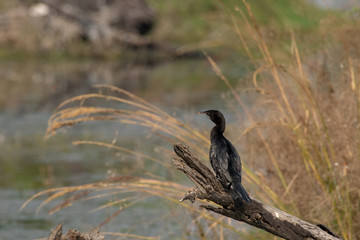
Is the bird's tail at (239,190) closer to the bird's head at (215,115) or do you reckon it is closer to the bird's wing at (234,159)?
the bird's wing at (234,159)

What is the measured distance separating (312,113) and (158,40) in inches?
701

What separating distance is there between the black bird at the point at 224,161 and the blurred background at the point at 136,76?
1.12 meters

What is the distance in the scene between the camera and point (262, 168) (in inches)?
206

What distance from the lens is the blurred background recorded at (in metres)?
5.37

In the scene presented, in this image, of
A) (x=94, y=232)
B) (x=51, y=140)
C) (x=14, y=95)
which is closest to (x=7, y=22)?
(x=14, y=95)

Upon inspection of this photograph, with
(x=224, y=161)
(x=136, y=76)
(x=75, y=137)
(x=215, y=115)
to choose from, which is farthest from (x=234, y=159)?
(x=136, y=76)

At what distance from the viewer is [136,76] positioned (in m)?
16.9

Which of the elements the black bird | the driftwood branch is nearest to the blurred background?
the driftwood branch

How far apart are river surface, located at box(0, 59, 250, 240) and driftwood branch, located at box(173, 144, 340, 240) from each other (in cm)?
166

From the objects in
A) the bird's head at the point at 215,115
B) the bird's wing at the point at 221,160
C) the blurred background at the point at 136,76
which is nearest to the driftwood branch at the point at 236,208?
the bird's wing at the point at 221,160

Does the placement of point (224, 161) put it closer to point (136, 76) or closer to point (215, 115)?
point (215, 115)

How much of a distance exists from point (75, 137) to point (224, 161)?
7.31 metres

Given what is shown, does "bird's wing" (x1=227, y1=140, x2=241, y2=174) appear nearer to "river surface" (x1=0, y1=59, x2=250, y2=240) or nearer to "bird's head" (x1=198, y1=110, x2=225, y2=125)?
"bird's head" (x1=198, y1=110, x2=225, y2=125)

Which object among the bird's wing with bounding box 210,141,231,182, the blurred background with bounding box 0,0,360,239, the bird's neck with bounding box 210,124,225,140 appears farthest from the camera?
the blurred background with bounding box 0,0,360,239
